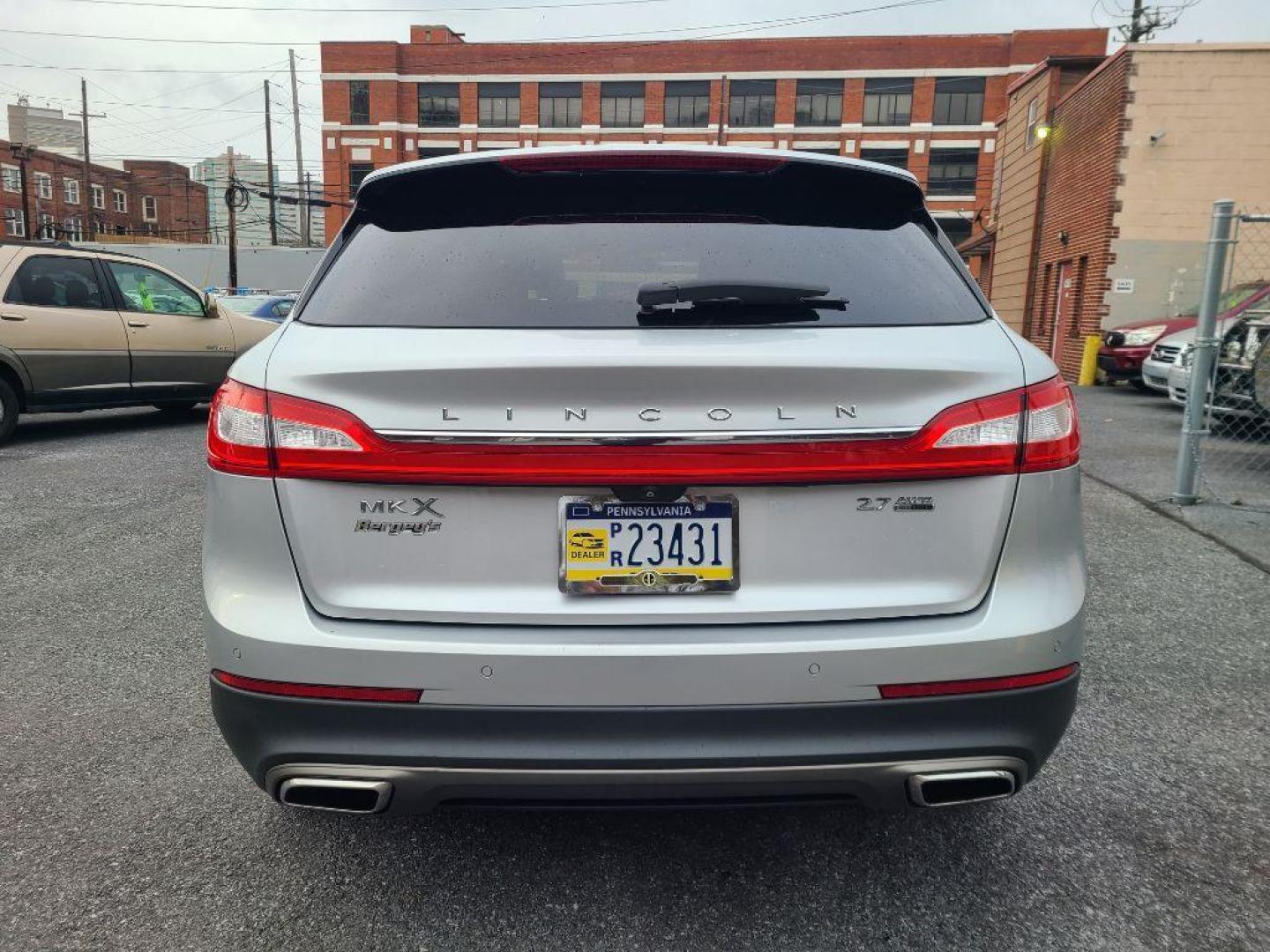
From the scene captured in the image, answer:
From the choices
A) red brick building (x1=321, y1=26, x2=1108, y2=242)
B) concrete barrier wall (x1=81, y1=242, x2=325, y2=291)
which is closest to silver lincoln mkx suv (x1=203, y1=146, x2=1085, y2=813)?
concrete barrier wall (x1=81, y1=242, x2=325, y2=291)

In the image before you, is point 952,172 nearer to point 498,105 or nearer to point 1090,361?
point 498,105

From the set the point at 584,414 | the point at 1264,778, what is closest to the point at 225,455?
the point at 584,414

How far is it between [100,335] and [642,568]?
29.4ft

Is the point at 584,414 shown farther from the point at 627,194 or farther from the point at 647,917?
the point at 647,917

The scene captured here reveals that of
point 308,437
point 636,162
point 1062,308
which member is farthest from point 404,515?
point 1062,308

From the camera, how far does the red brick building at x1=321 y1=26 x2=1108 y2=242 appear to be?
50.1 m

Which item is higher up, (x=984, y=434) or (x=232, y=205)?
(x=232, y=205)

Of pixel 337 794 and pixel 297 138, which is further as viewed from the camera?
pixel 297 138

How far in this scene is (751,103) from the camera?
51500 millimetres

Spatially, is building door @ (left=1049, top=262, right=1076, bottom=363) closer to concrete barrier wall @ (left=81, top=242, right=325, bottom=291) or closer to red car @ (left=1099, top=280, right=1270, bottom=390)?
red car @ (left=1099, top=280, right=1270, bottom=390)

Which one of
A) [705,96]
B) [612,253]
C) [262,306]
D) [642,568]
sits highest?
[705,96]

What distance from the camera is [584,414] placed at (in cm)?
177

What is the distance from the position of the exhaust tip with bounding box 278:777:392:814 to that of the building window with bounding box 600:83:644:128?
54.1m

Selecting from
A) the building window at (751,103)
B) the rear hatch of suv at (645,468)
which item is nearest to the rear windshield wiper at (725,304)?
the rear hatch of suv at (645,468)
